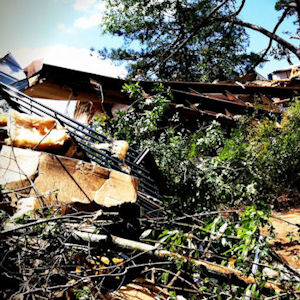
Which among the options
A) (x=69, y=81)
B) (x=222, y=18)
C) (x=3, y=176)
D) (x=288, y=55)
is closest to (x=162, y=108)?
(x=69, y=81)

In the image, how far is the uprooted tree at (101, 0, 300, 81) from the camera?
9.39m

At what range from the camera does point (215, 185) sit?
3879mm

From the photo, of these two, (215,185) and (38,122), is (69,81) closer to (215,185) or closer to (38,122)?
(38,122)

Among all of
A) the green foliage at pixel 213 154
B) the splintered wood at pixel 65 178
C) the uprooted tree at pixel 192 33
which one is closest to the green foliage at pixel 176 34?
the uprooted tree at pixel 192 33

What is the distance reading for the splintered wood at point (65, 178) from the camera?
2418 millimetres

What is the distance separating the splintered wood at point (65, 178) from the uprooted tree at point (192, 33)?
22.4 ft

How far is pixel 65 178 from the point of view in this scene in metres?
2.55

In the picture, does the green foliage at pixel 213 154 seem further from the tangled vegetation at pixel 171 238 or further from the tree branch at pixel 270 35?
the tree branch at pixel 270 35

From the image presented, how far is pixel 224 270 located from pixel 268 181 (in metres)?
4.74

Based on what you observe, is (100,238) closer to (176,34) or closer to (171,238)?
(171,238)

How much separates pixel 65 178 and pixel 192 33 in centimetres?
828

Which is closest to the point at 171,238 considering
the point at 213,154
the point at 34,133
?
the point at 34,133

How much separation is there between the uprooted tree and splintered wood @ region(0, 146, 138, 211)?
6825 millimetres

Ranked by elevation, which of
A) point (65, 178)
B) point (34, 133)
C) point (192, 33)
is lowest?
point (65, 178)
